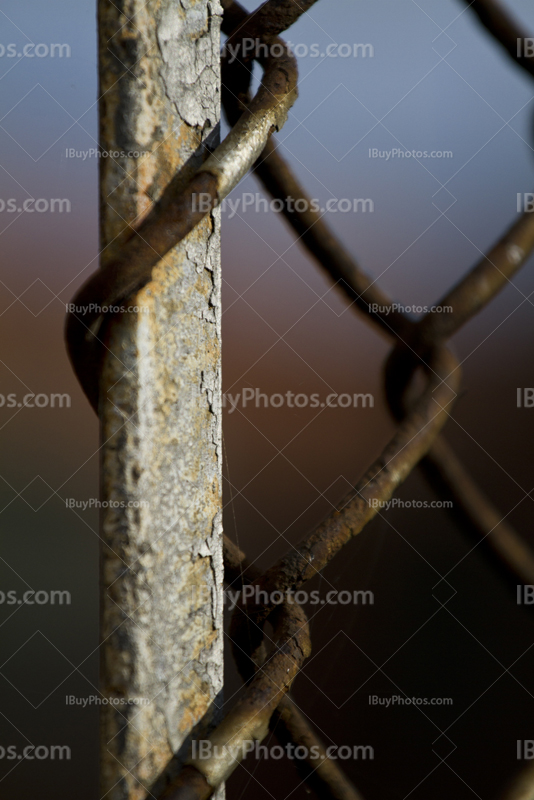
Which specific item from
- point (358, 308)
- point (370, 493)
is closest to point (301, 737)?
point (370, 493)

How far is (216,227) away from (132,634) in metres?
0.22

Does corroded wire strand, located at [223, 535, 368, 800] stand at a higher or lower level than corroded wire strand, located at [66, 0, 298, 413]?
lower

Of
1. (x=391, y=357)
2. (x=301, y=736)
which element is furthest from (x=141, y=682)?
(x=391, y=357)

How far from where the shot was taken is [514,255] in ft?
1.09

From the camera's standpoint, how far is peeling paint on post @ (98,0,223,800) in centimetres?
27

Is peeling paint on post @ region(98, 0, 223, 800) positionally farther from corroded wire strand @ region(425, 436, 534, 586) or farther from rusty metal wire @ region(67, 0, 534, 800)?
corroded wire strand @ region(425, 436, 534, 586)

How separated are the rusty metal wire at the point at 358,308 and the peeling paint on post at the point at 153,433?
2 cm

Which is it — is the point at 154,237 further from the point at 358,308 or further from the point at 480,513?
the point at 480,513

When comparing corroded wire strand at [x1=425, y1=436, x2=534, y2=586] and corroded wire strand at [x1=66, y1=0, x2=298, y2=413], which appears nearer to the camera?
corroded wire strand at [x1=66, y1=0, x2=298, y2=413]

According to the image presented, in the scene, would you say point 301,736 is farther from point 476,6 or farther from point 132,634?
point 476,6

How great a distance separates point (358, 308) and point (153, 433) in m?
0.17

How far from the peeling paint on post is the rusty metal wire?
2cm

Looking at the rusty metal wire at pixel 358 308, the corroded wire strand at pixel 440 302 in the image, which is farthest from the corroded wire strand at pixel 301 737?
the corroded wire strand at pixel 440 302

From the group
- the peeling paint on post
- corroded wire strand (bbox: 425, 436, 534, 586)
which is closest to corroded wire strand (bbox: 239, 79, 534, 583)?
corroded wire strand (bbox: 425, 436, 534, 586)
